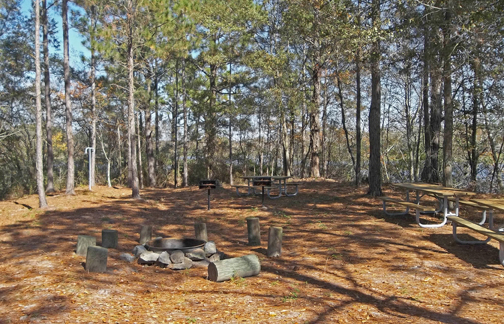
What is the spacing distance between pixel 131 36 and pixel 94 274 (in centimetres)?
915

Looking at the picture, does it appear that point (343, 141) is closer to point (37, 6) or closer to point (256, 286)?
point (37, 6)

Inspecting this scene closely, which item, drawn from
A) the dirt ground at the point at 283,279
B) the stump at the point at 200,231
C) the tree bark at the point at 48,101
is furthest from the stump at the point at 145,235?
the tree bark at the point at 48,101

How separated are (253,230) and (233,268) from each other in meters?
1.94

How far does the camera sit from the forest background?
29.6ft

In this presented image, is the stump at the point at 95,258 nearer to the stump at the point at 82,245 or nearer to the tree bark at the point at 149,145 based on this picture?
the stump at the point at 82,245

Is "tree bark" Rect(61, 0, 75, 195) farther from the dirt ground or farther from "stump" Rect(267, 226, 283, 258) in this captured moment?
"stump" Rect(267, 226, 283, 258)

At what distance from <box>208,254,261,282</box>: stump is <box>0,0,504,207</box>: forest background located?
19.2ft

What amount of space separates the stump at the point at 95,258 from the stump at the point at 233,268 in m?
1.42

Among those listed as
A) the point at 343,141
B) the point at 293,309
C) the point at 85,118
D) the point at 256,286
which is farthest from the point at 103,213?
the point at 343,141

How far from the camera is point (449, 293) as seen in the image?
13.8 feet

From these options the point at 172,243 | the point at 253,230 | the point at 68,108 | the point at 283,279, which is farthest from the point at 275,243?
the point at 68,108

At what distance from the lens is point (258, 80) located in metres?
19.8

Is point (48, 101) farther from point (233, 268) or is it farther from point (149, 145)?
point (233, 268)

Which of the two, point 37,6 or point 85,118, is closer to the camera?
point 37,6
